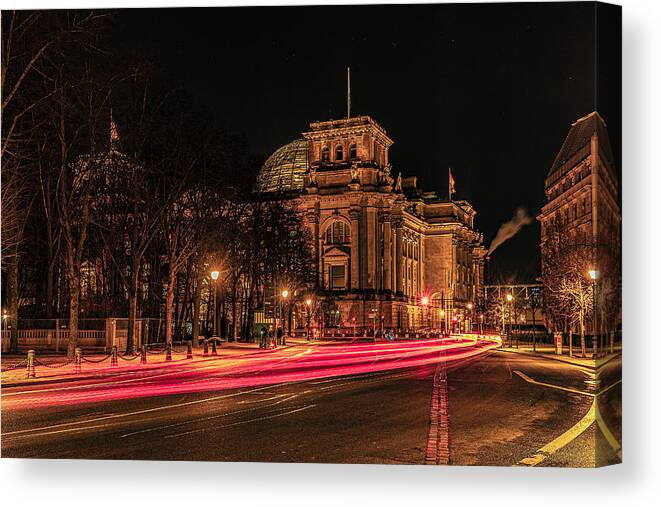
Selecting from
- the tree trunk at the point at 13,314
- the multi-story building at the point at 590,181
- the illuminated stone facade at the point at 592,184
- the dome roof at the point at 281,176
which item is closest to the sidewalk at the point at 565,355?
the illuminated stone facade at the point at 592,184

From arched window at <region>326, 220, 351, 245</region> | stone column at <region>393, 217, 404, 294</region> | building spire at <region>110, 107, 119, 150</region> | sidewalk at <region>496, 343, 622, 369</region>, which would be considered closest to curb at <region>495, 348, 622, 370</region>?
sidewalk at <region>496, 343, 622, 369</region>

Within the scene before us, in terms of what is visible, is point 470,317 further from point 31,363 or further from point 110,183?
point 31,363

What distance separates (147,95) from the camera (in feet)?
90.9

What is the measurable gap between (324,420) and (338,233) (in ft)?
211

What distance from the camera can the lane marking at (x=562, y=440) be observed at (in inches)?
472

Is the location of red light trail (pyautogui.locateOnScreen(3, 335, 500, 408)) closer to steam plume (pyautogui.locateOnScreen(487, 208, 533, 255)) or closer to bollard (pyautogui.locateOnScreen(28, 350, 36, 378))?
bollard (pyautogui.locateOnScreen(28, 350, 36, 378))

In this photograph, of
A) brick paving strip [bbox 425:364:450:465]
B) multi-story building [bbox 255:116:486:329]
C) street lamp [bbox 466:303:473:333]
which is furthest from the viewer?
multi-story building [bbox 255:116:486:329]

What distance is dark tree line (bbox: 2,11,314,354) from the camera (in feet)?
61.7

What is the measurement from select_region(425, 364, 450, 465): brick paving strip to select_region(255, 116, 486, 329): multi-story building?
13.7 m

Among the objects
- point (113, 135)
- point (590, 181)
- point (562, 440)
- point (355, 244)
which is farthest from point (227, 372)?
point (355, 244)

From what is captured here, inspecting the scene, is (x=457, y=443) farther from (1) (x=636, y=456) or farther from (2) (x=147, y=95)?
(2) (x=147, y=95)

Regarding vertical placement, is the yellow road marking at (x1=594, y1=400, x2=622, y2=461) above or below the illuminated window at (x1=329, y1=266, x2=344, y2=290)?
below

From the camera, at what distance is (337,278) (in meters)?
60.2

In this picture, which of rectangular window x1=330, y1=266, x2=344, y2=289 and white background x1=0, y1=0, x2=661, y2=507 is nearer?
white background x1=0, y1=0, x2=661, y2=507
